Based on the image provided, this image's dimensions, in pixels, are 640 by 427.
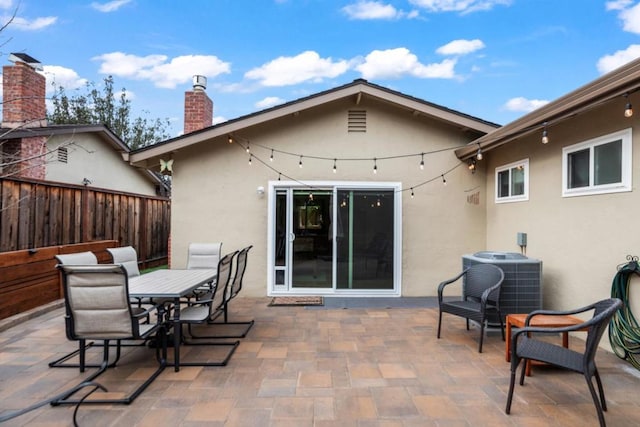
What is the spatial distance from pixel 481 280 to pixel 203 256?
13.4ft

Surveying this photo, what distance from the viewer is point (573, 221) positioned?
14.6ft

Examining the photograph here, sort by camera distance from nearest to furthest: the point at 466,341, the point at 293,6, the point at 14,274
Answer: the point at 466,341
the point at 14,274
the point at 293,6

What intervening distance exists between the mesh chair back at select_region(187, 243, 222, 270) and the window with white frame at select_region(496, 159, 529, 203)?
489 cm

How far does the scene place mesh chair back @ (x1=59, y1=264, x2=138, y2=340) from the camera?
9.90 feet

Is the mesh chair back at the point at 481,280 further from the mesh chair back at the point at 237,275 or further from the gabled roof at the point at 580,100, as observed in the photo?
the mesh chair back at the point at 237,275

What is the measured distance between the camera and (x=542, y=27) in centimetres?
1021

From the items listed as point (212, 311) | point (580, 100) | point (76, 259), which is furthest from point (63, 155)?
point (580, 100)

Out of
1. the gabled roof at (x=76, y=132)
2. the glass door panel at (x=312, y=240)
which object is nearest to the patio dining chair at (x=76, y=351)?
the gabled roof at (x=76, y=132)

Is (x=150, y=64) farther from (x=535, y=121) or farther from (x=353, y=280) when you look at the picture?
(x=535, y=121)

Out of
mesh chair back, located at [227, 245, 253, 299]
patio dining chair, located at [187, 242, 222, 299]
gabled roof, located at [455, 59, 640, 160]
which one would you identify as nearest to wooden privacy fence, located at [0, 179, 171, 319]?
patio dining chair, located at [187, 242, 222, 299]

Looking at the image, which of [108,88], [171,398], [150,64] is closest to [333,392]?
[171,398]

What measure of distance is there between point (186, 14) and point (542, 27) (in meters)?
10.5

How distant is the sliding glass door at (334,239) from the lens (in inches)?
263

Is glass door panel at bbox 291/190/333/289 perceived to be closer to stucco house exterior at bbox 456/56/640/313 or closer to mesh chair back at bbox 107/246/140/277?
mesh chair back at bbox 107/246/140/277
